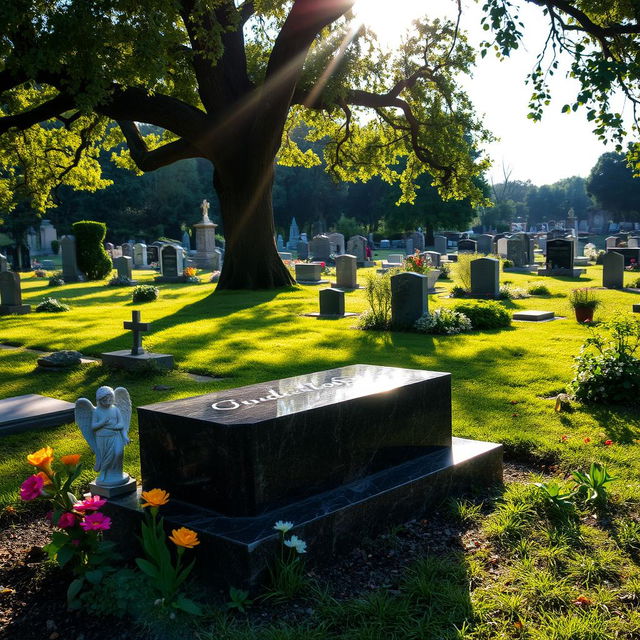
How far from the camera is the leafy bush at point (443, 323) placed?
13.1 metres

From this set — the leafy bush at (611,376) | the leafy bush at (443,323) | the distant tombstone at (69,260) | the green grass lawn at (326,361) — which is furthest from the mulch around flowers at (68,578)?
the distant tombstone at (69,260)

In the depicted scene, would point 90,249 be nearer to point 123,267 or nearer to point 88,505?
point 123,267

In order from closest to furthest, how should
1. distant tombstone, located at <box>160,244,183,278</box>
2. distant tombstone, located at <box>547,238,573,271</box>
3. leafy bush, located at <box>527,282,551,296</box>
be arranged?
leafy bush, located at <box>527,282,551,296</box>
distant tombstone, located at <box>547,238,573,271</box>
distant tombstone, located at <box>160,244,183,278</box>

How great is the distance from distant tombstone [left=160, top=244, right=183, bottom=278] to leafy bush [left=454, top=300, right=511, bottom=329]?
52.5 feet

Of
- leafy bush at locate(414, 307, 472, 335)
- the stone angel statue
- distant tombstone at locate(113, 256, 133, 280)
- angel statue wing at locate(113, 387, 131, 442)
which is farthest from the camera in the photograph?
distant tombstone at locate(113, 256, 133, 280)

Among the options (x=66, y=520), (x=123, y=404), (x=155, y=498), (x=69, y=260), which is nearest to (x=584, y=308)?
(x=123, y=404)

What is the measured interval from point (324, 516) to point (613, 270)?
19.2 m

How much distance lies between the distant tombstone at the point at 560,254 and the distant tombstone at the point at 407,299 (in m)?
13.8

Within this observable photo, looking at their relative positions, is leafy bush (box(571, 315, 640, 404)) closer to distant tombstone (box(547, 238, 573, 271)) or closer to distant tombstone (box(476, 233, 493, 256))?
distant tombstone (box(547, 238, 573, 271))

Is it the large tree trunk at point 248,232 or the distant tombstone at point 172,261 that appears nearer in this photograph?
the large tree trunk at point 248,232

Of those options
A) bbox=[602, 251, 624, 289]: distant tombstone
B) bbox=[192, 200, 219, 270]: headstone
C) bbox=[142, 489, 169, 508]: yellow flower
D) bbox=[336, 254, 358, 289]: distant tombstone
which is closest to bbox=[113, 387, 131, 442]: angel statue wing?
bbox=[142, 489, 169, 508]: yellow flower

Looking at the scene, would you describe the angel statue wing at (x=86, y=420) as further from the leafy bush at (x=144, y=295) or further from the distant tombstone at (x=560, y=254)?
the distant tombstone at (x=560, y=254)

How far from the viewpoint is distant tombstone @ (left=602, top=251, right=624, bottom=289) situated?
20.3 meters

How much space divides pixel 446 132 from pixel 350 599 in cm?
2019
